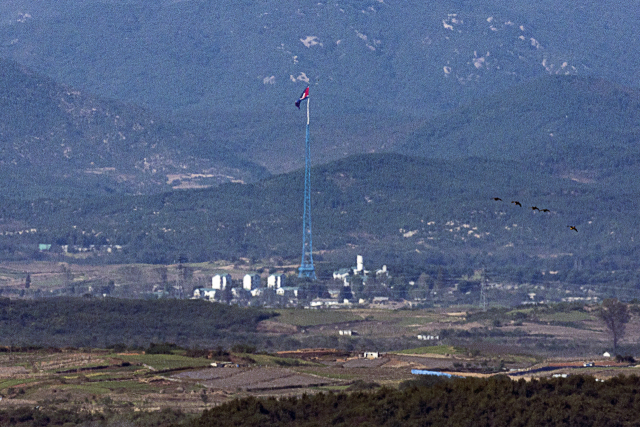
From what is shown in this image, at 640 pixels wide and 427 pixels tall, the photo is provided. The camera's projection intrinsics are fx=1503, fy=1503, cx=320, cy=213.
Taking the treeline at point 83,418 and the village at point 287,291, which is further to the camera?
the village at point 287,291

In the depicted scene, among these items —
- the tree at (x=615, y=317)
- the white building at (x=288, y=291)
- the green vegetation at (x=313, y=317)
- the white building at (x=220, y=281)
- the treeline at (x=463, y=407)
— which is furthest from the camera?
the white building at (x=220, y=281)

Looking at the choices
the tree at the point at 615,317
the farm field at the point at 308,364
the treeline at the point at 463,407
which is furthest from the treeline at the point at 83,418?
the tree at the point at 615,317

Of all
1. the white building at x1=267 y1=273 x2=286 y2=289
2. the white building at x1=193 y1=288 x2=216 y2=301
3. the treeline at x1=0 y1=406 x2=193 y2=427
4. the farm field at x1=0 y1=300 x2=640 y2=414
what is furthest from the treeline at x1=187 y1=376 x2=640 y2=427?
the white building at x1=267 y1=273 x2=286 y2=289

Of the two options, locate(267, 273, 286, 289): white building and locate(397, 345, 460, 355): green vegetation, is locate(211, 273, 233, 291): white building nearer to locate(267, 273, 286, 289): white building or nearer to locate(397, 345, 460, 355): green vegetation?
locate(267, 273, 286, 289): white building

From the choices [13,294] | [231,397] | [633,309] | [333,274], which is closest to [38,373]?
[231,397]

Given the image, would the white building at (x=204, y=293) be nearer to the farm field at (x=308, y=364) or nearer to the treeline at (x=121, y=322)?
the treeline at (x=121, y=322)

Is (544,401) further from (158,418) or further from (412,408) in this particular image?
(158,418)
